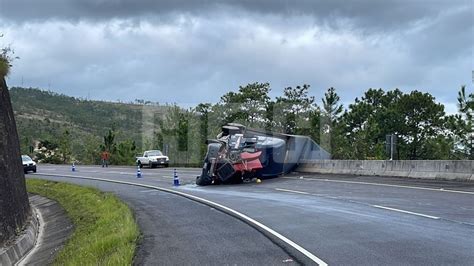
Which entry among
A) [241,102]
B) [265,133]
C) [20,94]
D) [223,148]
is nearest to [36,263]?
[223,148]

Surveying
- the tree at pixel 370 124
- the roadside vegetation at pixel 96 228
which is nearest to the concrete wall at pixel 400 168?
the roadside vegetation at pixel 96 228

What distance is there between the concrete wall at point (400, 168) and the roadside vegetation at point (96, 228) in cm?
1307

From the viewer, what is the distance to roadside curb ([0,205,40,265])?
13045mm

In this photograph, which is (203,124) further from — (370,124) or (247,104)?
(370,124)

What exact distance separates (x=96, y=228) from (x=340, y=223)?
22.5 feet

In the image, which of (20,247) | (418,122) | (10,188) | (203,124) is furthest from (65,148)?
(20,247)

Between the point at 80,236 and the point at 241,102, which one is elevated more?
the point at 241,102

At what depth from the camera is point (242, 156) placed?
28.0 m

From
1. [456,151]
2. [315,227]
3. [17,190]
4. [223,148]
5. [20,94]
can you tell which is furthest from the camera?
[20,94]

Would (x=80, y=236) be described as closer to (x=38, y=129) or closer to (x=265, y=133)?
(x=265, y=133)

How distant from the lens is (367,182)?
2425cm

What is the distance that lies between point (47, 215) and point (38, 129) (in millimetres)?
101890

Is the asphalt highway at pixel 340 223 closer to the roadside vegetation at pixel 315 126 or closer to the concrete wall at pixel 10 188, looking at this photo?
the concrete wall at pixel 10 188

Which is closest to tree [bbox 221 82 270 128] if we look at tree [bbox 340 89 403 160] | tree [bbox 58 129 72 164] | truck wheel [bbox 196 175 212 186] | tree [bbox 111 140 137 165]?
tree [bbox 340 89 403 160]
